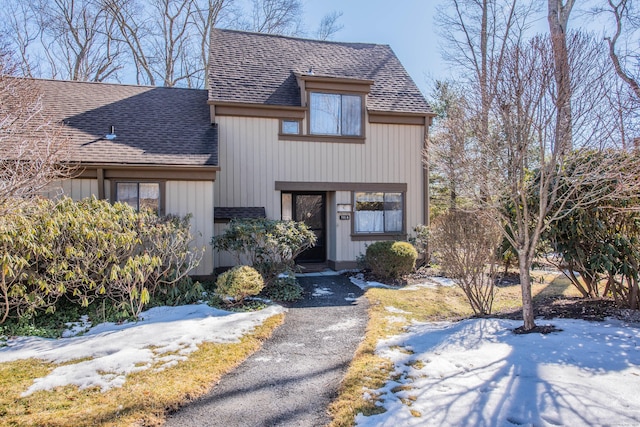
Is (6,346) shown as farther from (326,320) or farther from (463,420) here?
(463,420)

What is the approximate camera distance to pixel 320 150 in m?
11.2

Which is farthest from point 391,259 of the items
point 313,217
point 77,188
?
point 77,188

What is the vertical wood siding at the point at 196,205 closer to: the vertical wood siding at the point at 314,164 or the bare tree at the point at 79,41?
the vertical wood siding at the point at 314,164

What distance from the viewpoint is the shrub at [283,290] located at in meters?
7.86

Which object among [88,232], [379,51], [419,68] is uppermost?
[419,68]

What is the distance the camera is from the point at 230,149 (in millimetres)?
10570

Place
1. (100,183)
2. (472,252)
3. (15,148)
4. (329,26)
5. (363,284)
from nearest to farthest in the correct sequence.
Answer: (15,148)
(472,252)
(100,183)
(363,284)
(329,26)

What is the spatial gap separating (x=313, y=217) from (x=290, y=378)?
24.7 feet

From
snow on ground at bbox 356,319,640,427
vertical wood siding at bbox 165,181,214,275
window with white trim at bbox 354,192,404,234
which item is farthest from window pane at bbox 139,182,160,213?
snow on ground at bbox 356,319,640,427

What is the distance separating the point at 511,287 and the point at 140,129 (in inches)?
408

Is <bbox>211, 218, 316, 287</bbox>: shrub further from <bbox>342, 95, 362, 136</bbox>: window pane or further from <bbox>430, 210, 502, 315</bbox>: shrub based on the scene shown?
<bbox>342, 95, 362, 136</bbox>: window pane

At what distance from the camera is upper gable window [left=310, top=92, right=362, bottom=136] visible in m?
11.2

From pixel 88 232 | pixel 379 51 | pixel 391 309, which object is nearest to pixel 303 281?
pixel 391 309

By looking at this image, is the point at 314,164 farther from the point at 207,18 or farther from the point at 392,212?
the point at 207,18
